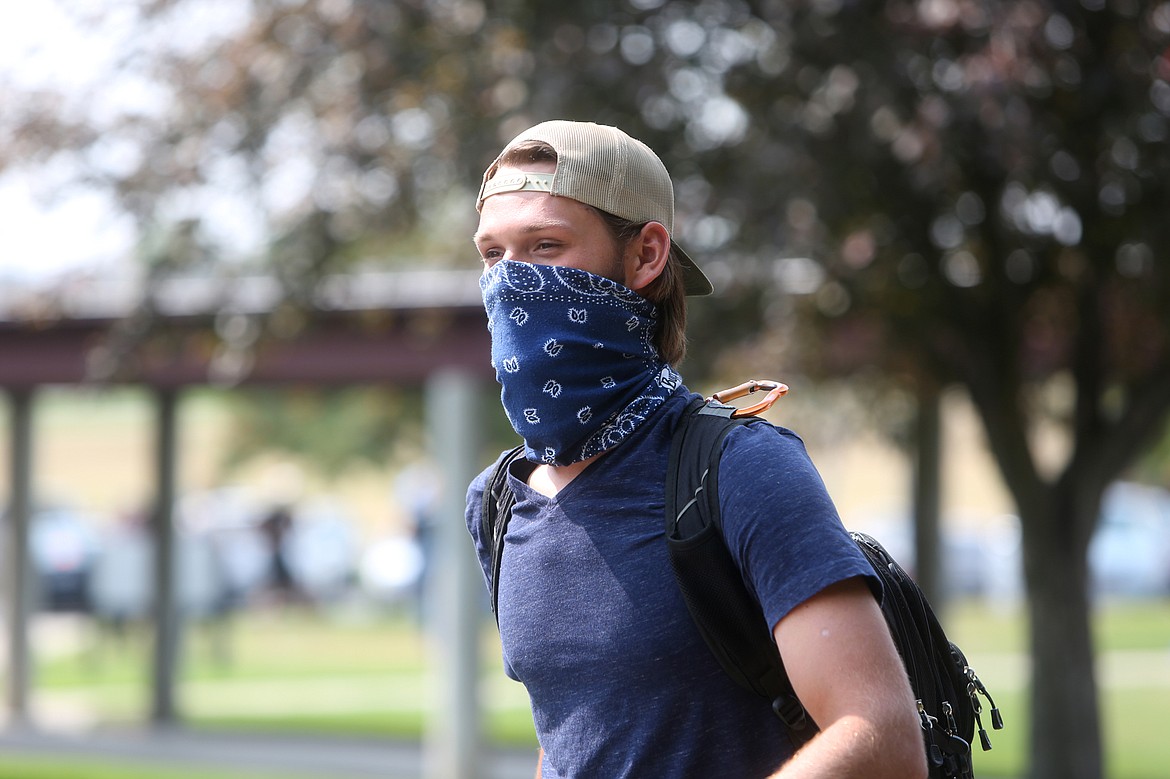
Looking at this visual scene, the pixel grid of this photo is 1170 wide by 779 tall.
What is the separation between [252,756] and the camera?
39.9 feet

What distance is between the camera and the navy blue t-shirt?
68.3 inches

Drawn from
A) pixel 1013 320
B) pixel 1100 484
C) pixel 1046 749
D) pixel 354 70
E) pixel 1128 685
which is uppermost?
pixel 354 70

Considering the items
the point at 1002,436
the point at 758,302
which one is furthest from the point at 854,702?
the point at 1002,436

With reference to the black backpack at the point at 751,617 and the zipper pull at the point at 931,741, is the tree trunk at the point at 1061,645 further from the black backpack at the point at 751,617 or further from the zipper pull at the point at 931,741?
the zipper pull at the point at 931,741

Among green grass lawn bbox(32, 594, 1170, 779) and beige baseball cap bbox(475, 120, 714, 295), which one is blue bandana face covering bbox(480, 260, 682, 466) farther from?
green grass lawn bbox(32, 594, 1170, 779)

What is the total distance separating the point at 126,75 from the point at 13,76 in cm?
64

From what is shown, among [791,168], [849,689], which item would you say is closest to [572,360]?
[849,689]

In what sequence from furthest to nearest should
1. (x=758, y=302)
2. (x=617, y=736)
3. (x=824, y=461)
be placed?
(x=824, y=461) < (x=758, y=302) < (x=617, y=736)

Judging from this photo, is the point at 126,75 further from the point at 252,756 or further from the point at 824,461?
the point at 824,461

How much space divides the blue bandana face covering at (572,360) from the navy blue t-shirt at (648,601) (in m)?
0.04

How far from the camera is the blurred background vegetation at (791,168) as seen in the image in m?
6.43

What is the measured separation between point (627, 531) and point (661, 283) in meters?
0.41

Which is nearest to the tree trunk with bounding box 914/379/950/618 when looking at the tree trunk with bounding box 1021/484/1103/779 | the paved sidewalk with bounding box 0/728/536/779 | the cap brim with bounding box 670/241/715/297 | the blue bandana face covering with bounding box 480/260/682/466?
the tree trunk with bounding box 1021/484/1103/779

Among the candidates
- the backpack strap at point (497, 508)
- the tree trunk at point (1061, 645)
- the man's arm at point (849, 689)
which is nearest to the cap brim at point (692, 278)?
the backpack strap at point (497, 508)
